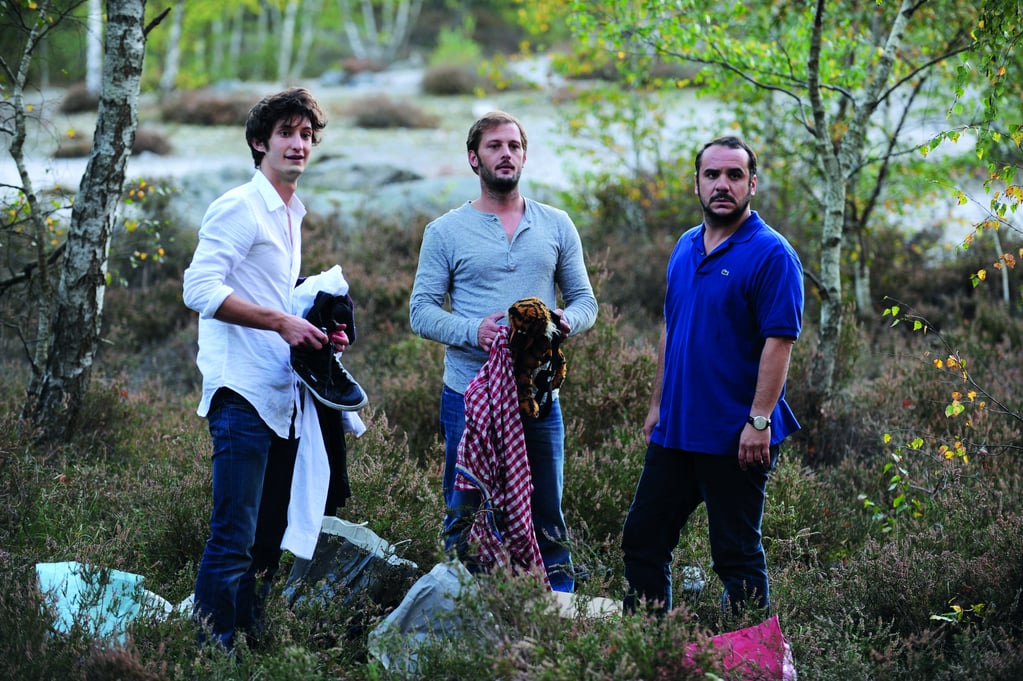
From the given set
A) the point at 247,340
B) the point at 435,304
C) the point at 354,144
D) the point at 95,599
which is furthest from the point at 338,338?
the point at 354,144

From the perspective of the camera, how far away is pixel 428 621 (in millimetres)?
3188

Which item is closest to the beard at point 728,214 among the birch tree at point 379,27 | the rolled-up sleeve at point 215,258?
the rolled-up sleeve at point 215,258

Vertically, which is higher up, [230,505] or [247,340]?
[247,340]

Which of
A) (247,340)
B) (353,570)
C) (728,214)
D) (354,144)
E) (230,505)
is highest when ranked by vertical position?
(354,144)

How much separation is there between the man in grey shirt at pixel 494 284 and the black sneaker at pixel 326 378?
407mm

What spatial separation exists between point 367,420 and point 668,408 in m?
2.99

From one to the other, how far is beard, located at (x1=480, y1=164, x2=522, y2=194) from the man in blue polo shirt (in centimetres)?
75

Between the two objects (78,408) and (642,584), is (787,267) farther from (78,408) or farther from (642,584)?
(78,408)

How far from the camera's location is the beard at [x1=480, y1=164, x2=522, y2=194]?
3.76 metres

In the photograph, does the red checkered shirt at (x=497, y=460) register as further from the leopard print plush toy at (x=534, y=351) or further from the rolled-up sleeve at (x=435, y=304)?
the rolled-up sleeve at (x=435, y=304)

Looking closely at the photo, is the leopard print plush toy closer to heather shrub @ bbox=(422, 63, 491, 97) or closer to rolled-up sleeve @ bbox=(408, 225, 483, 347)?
rolled-up sleeve @ bbox=(408, 225, 483, 347)

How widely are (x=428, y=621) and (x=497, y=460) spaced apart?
665 mm

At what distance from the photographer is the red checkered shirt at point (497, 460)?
352 centimetres

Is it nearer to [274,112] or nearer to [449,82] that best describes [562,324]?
[274,112]
